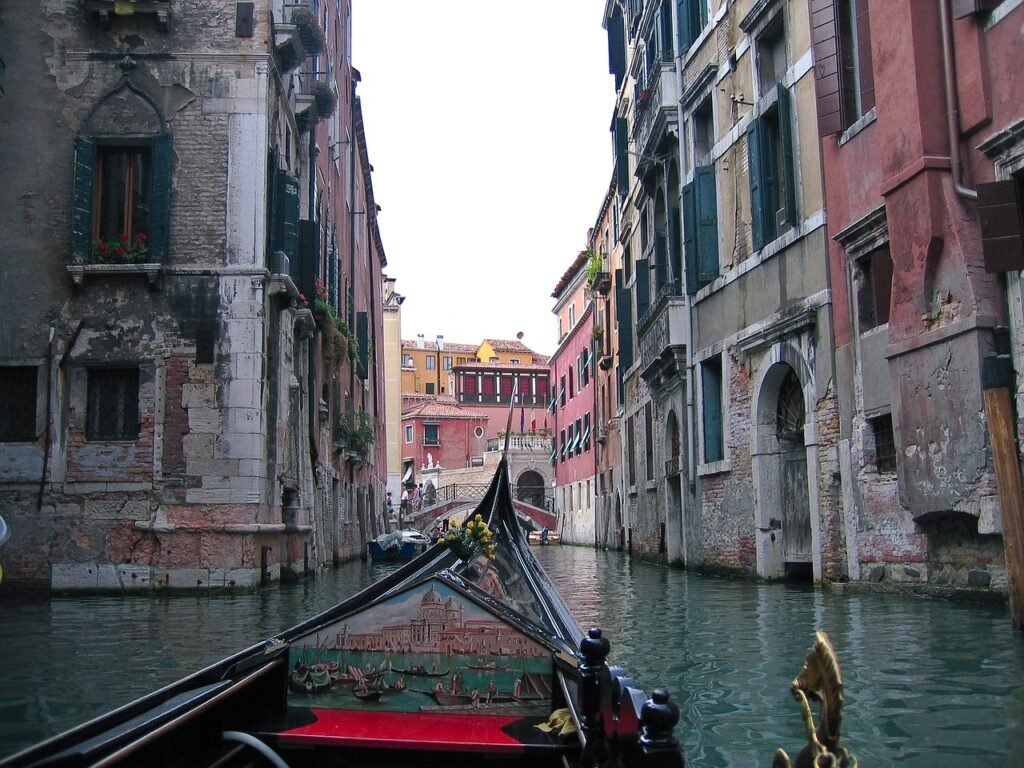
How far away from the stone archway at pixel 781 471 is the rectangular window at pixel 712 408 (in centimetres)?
152

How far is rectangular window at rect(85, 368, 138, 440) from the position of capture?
388 inches

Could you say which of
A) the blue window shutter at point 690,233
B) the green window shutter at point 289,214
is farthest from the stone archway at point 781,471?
the green window shutter at point 289,214

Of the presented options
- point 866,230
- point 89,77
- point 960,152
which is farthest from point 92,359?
point 960,152

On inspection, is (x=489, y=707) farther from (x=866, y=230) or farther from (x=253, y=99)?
(x=253, y=99)

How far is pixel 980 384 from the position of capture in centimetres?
645

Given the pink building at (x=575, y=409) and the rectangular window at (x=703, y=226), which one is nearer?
the rectangular window at (x=703, y=226)

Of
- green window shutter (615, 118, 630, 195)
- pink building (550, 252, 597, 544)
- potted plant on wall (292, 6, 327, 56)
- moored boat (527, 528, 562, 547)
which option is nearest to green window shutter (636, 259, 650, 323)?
green window shutter (615, 118, 630, 195)

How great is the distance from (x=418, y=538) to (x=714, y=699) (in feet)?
51.9

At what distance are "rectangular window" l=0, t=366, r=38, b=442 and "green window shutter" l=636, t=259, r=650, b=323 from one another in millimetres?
8661

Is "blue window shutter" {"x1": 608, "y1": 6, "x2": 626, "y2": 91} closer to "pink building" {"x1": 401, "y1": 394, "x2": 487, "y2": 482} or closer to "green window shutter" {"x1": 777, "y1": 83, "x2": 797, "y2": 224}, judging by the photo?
"green window shutter" {"x1": 777, "y1": 83, "x2": 797, "y2": 224}

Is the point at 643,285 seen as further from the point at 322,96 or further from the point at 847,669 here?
the point at 847,669

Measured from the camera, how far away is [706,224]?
1155 centimetres

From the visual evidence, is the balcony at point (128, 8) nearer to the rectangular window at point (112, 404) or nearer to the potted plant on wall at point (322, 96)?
the potted plant on wall at point (322, 96)

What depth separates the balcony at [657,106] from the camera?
42.6 ft
